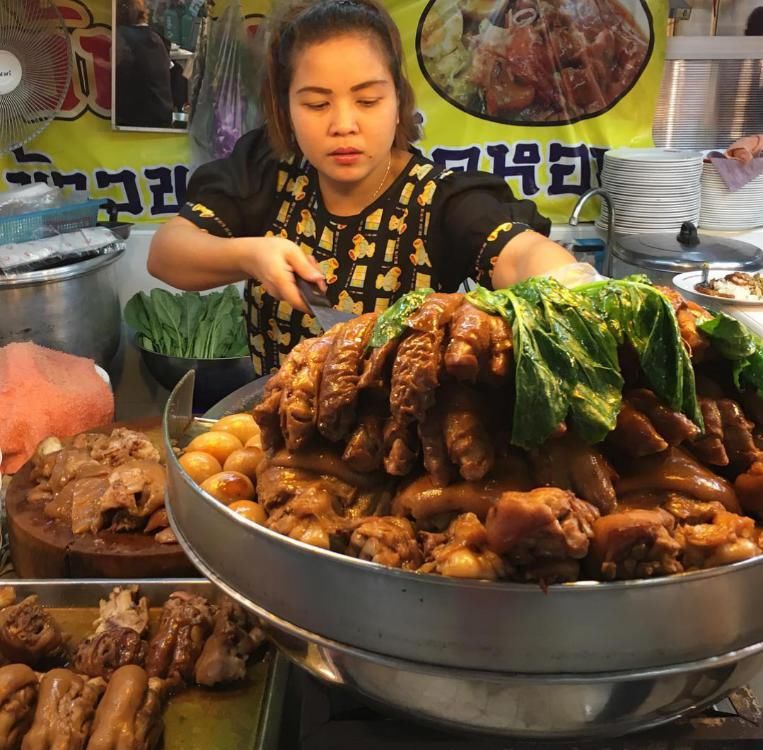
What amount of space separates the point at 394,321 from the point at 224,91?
370cm

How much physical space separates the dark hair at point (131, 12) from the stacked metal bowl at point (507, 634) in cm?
399

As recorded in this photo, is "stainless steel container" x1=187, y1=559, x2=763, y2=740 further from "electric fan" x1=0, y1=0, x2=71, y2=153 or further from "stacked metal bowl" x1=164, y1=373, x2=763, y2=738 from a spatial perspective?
"electric fan" x1=0, y1=0, x2=71, y2=153

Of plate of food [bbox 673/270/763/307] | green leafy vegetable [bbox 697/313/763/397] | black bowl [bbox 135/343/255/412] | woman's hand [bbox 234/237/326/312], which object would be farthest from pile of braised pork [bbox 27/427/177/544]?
plate of food [bbox 673/270/763/307]

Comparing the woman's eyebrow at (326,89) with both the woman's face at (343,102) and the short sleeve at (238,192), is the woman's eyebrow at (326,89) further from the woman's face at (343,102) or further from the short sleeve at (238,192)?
the short sleeve at (238,192)

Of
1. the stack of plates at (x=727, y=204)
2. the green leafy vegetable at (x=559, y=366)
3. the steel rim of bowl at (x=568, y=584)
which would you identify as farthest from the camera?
the stack of plates at (x=727, y=204)

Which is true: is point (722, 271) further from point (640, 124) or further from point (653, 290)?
point (653, 290)

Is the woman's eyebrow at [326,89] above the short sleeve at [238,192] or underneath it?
above

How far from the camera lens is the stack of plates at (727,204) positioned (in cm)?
470

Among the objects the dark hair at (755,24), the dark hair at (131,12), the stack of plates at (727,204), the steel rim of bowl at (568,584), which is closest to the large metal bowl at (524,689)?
the steel rim of bowl at (568,584)

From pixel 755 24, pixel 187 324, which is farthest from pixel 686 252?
pixel 187 324

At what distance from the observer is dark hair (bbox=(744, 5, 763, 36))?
189 inches

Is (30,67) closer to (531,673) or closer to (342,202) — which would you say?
(342,202)

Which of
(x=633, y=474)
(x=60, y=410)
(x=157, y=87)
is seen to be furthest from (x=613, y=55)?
(x=633, y=474)

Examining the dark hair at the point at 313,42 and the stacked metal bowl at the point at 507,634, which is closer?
the stacked metal bowl at the point at 507,634
